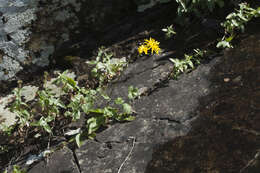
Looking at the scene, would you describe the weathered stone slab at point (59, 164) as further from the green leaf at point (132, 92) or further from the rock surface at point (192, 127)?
the green leaf at point (132, 92)

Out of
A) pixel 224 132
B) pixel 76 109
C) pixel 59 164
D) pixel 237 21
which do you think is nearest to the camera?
pixel 224 132

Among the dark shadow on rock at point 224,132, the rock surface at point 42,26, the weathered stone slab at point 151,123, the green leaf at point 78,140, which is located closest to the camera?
the dark shadow on rock at point 224,132

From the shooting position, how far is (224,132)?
8.00 feet

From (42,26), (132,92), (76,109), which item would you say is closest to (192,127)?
(132,92)

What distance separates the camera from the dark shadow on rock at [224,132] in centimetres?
221

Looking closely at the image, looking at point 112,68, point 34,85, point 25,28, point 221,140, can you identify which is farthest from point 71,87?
point 221,140

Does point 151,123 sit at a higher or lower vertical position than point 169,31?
lower

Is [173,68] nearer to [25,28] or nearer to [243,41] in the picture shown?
[243,41]

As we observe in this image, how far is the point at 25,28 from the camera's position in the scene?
152 inches

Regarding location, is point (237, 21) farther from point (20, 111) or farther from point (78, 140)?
point (20, 111)

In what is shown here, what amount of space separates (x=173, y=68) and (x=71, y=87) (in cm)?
113

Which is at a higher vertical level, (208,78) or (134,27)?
(134,27)

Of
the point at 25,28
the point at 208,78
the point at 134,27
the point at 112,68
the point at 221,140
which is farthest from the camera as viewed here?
the point at 134,27

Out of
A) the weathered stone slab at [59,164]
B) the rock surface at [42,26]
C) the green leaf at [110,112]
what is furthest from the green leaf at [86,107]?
the rock surface at [42,26]
